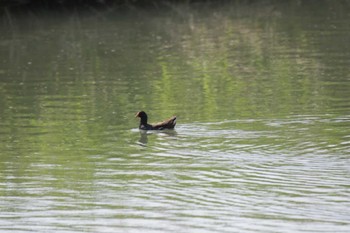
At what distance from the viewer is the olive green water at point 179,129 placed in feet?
41.3

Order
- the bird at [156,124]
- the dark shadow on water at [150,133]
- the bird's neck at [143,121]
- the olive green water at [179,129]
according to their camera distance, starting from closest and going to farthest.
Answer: the olive green water at [179,129] → the dark shadow on water at [150,133] → the bird at [156,124] → the bird's neck at [143,121]

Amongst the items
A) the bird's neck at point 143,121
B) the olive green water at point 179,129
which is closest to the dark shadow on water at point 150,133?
the olive green water at point 179,129

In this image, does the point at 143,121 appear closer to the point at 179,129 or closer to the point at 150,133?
the point at 150,133

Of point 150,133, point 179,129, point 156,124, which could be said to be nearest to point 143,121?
point 156,124

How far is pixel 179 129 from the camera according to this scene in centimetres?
1845

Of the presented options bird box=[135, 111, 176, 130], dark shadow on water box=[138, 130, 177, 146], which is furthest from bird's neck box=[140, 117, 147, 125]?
dark shadow on water box=[138, 130, 177, 146]

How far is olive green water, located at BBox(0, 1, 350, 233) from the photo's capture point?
12594mm

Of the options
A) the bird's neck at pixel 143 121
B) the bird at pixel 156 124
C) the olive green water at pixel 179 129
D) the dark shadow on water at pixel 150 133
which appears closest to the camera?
the olive green water at pixel 179 129

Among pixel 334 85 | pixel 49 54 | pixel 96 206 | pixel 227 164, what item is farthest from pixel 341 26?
pixel 96 206

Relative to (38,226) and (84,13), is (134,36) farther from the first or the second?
(38,226)

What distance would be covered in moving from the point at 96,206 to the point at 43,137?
5459 mm

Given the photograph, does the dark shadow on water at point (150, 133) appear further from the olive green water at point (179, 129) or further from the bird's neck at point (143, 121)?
the bird's neck at point (143, 121)

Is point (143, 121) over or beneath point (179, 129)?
over

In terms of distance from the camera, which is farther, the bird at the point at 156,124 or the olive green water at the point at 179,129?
the bird at the point at 156,124
